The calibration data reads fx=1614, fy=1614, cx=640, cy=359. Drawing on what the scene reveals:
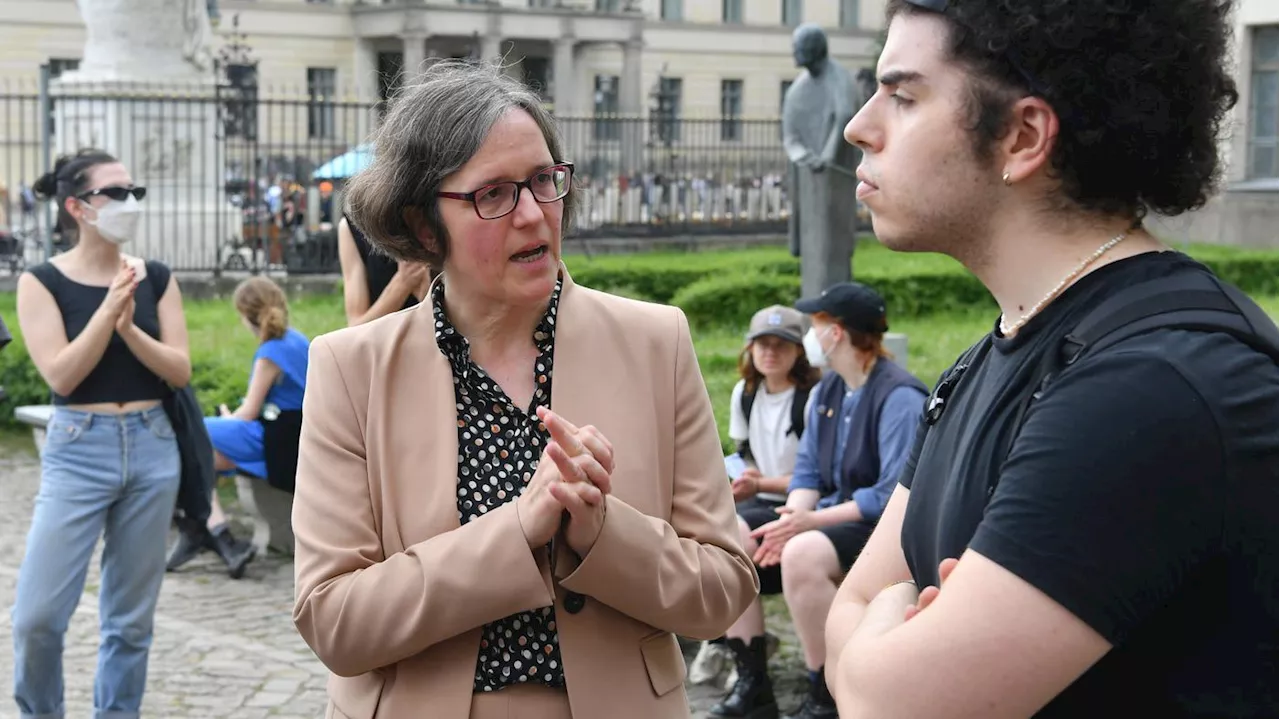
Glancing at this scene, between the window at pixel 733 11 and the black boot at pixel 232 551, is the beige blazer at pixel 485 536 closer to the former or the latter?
the black boot at pixel 232 551

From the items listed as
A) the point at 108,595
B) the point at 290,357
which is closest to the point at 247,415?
the point at 290,357

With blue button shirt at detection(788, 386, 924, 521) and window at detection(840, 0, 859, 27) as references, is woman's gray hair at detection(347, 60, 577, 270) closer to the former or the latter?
blue button shirt at detection(788, 386, 924, 521)

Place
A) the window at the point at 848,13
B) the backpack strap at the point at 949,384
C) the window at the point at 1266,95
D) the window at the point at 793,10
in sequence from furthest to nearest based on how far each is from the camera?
1. the window at the point at 848,13
2. the window at the point at 793,10
3. the window at the point at 1266,95
4. the backpack strap at the point at 949,384

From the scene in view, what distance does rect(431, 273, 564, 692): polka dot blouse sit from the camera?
8.80 ft

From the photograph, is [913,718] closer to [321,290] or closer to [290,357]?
[290,357]

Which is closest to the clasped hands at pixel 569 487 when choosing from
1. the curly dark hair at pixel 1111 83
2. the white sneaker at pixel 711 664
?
the curly dark hair at pixel 1111 83

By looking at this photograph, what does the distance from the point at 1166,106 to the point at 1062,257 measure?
7.9 inches

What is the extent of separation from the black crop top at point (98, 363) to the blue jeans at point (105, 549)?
0.07m

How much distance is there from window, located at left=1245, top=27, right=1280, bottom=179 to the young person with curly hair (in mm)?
24836

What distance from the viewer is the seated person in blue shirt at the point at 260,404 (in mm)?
8594

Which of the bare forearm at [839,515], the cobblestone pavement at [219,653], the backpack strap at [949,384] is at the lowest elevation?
the cobblestone pavement at [219,653]

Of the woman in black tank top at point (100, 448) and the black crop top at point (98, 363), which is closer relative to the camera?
the woman in black tank top at point (100, 448)

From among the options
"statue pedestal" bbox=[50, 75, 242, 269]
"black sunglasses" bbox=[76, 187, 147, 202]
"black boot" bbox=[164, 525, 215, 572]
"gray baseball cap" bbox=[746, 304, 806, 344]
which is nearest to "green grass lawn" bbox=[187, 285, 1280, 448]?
"statue pedestal" bbox=[50, 75, 242, 269]

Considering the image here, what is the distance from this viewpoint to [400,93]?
3.11m
